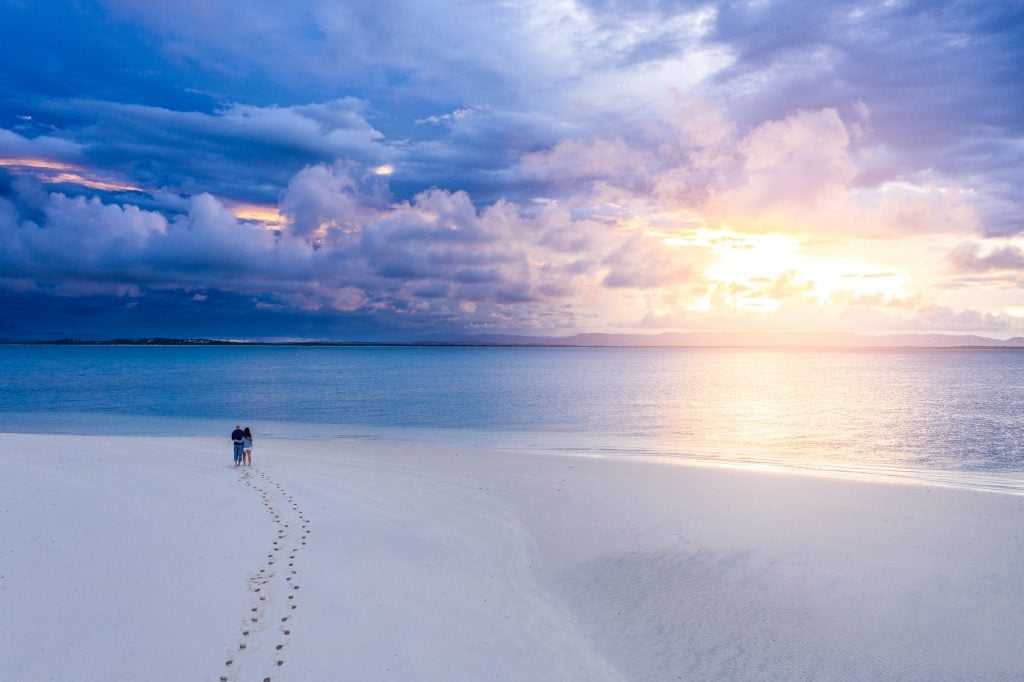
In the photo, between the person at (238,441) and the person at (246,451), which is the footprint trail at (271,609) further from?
the person at (246,451)

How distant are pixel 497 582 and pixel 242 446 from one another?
54.9 feet

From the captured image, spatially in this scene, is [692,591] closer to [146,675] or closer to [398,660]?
[398,660]

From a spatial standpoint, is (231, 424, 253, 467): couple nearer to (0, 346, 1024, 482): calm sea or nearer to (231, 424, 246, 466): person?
(231, 424, 246, 466): person

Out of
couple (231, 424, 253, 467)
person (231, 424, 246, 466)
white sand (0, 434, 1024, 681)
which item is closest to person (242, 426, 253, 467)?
couple (231, 424, 253, 467)

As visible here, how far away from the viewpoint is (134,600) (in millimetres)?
10195

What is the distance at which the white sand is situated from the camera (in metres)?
9.20

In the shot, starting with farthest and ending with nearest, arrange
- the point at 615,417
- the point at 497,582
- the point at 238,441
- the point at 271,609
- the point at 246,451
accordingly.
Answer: the point at 615,417 < the point at 246,451 < the point at 238,441 < the point at 497,582 < the point at 271,609

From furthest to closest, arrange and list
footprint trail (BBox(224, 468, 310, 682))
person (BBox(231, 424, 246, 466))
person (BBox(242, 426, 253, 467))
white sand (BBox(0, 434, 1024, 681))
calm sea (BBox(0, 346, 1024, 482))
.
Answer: calm sea (BBox(0, 346, 1024, 482)), person (BBox(242, 426, 253, 467)), person (BBox(231, 424, 246, 466)), white sand (BBox(0, 434, 1024, 681)), footprint trail (BBox(224, 468, 310, 682))

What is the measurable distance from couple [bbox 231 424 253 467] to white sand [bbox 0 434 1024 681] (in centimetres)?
348

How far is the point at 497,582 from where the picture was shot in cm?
1247

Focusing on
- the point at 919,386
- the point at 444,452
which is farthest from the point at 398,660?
the point at 919,386

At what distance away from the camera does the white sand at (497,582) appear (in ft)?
30.2

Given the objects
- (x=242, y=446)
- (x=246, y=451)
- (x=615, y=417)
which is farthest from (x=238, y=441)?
(x=615, y=417)

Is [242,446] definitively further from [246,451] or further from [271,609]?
[271,609]
